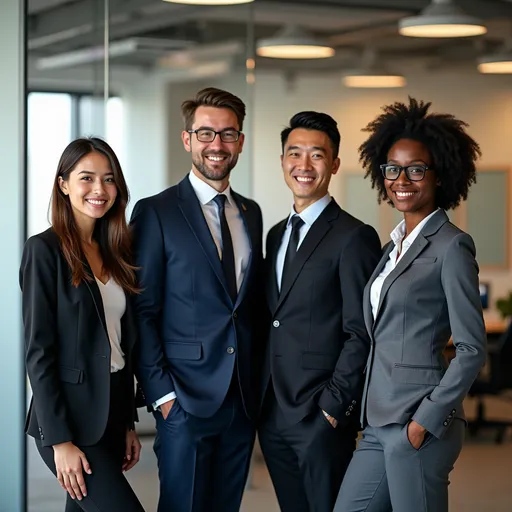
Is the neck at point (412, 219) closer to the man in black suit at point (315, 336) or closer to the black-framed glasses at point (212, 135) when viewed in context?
the man in black suit at point (315, 336)

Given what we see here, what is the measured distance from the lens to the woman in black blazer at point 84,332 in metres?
3.30

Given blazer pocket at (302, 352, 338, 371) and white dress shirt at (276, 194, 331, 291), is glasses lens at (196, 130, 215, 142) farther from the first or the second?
blazer pocket at (302, 352, 338, 371)

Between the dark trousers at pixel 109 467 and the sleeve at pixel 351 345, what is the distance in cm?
68

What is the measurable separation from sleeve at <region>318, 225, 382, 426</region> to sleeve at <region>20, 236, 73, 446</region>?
0.88 meters

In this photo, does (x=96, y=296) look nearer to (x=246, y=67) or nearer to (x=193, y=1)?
(x=193, y=1)

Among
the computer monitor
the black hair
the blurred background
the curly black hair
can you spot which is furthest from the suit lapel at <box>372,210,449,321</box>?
the computer monitor

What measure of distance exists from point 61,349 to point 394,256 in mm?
1098

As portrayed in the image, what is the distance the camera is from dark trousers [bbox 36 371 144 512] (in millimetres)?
3342

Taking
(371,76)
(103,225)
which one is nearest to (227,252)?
(103,225)

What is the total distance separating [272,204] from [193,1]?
1795mm

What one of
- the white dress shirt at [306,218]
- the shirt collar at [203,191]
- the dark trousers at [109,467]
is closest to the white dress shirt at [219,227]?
the shirt collar at [203,191]

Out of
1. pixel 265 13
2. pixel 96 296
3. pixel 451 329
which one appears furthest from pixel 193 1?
pixel 451 329

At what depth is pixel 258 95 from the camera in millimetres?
6637

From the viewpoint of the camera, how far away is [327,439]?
3.62 meters
